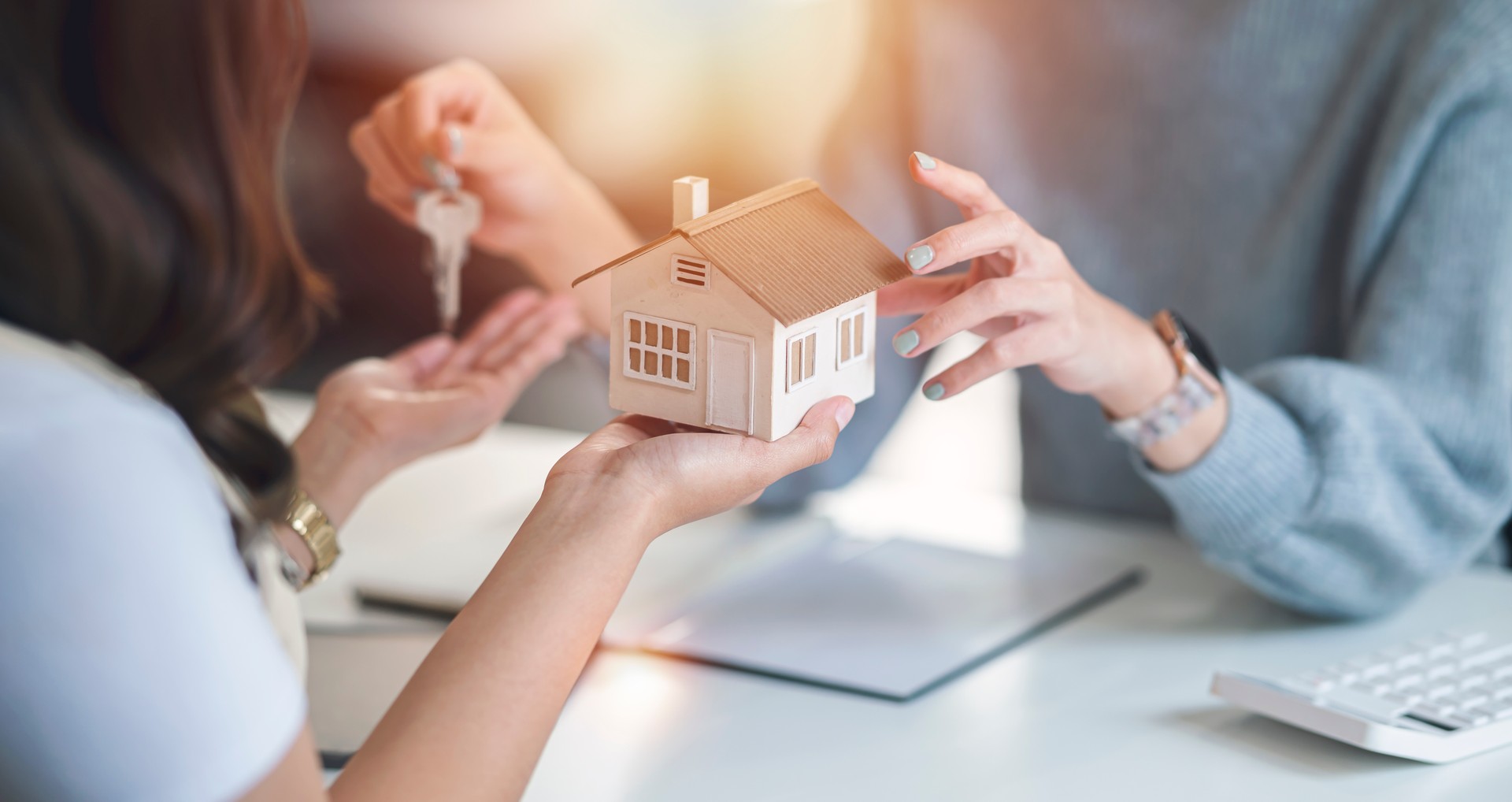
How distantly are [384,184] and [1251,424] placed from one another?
0.64 m

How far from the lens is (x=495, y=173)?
936mm

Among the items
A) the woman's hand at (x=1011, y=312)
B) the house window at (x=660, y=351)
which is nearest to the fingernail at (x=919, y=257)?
the woman's hand at (x=1011, y=312)

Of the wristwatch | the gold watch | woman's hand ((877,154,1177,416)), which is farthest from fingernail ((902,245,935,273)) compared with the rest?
the gold watch

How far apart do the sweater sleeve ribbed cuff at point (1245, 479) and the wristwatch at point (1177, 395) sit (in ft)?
0.07

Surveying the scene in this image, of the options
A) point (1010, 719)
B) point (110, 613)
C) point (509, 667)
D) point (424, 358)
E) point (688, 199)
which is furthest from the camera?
point (424, 358)

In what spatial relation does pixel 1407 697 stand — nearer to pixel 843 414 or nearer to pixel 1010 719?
pixel 1010 719

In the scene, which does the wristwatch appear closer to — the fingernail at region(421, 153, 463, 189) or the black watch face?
the black watch face

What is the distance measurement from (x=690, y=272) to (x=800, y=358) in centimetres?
7

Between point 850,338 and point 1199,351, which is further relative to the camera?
point 1199,351

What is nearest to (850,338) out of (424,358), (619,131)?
(424,358)

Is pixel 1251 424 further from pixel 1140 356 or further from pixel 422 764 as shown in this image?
pixel 422 764

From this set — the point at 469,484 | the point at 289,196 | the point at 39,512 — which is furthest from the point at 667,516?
the point at 289,196

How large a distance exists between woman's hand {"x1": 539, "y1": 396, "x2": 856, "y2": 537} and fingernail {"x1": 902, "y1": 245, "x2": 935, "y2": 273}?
3.3 inches

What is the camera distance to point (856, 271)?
2.02 feet
